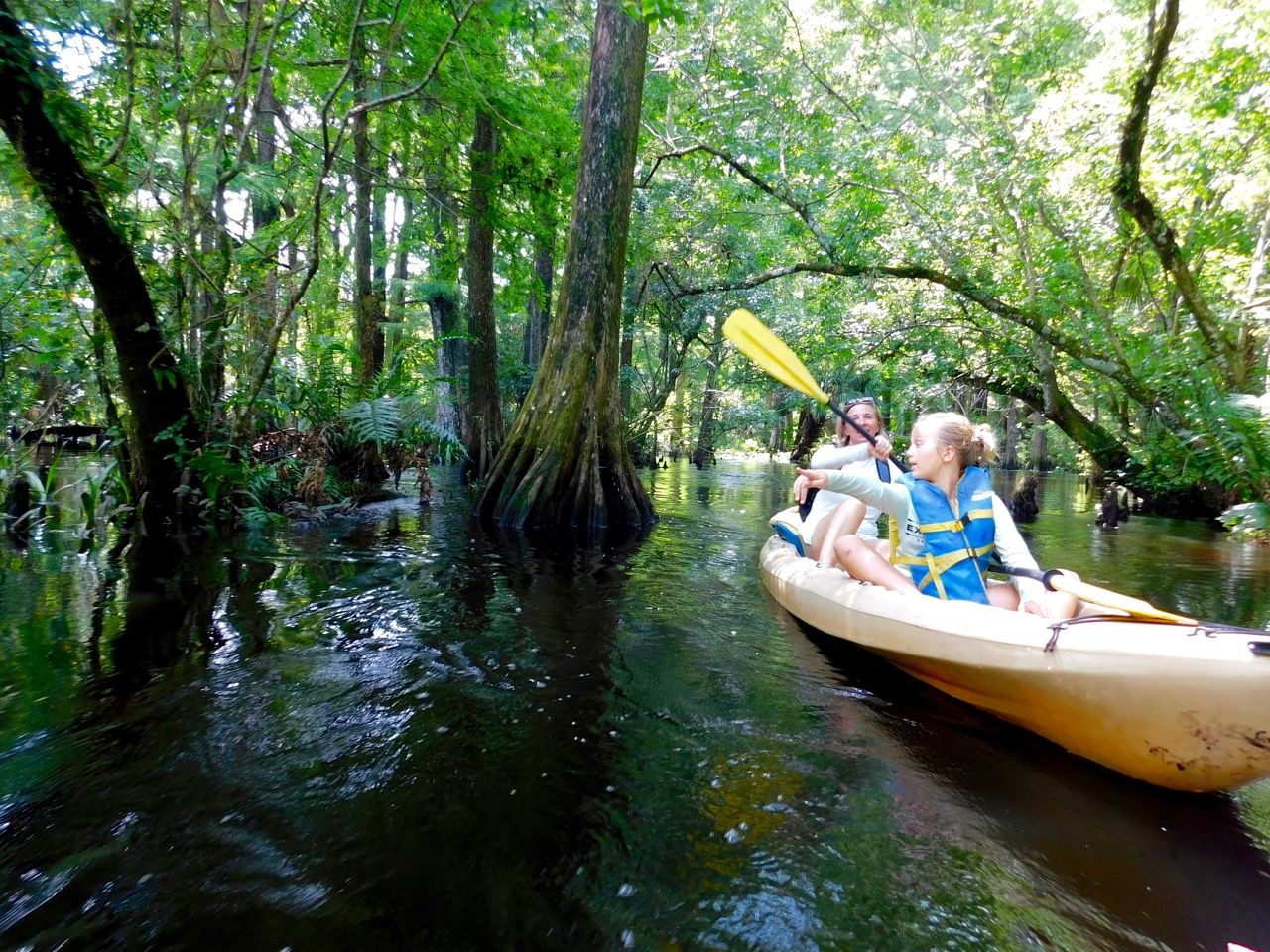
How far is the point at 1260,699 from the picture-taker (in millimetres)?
1775

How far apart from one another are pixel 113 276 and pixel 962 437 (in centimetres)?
536

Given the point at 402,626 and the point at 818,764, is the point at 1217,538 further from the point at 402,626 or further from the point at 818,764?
the point at 402,626

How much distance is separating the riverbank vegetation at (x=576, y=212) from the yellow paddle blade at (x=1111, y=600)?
4.67 metres

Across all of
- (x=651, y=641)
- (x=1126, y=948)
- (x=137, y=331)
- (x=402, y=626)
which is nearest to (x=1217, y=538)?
(x=651, y=641)

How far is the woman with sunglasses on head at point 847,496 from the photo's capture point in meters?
3.63

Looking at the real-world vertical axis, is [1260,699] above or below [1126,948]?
above

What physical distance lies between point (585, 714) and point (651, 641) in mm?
1009

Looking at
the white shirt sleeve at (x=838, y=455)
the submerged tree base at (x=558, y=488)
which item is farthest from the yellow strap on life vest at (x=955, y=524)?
the submerged tree base at (x=558, y=488)

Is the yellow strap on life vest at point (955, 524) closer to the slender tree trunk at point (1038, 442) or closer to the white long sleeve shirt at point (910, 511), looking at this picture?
the white long sleeve shirt at point (910, 511)

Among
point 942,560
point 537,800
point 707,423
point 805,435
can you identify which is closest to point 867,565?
point 942,560

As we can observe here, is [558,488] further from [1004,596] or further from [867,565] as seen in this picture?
[1004,596]

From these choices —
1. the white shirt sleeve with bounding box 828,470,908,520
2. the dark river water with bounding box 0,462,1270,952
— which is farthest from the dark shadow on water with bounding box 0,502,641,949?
the white shirt sleeve with bounding box 828,470,908,520

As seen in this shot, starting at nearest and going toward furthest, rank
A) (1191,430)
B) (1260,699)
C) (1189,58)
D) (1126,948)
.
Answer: (1126,948) < (1260,699) < (1189,58) < (1191,430)

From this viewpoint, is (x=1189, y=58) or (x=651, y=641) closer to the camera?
(x=651, y=641)
